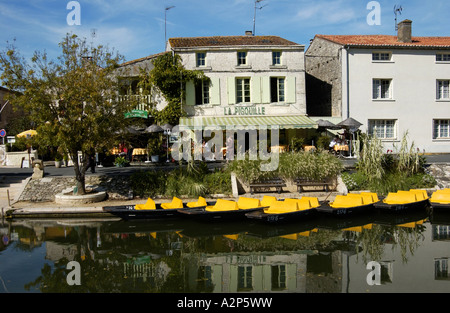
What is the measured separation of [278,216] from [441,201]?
6232 mm

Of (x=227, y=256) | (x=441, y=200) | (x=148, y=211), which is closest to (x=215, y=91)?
(x=148, y=211)

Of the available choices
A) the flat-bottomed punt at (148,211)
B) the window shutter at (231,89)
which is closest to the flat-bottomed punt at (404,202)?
the flat-bottomed punt at (148,211)

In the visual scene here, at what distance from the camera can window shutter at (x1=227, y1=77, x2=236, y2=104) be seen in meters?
22.5

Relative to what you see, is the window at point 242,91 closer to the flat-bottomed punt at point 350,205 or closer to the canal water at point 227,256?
the flat-bottomed punt at point 350,205

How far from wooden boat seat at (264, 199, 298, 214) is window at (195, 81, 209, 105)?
11.9 m

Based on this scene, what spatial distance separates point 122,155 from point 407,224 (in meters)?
15.2

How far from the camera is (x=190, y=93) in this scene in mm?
22344

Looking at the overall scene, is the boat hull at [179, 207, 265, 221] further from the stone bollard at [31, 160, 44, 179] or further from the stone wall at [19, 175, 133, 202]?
the stone bollard at [31, 160, 44, 179]

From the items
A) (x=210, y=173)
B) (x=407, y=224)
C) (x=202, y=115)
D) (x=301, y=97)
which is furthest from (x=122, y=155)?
(x=407, y=224)

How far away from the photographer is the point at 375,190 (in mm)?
15445

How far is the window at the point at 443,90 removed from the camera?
2403cm

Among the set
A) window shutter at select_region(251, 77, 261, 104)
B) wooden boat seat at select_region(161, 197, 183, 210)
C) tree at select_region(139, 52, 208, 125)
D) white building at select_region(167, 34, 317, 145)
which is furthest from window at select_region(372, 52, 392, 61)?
wooden boat seat at select_region(161, 197, 183, 210)

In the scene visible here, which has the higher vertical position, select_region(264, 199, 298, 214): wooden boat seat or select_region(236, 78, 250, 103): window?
select_region(236, 78, 250, 103): window
